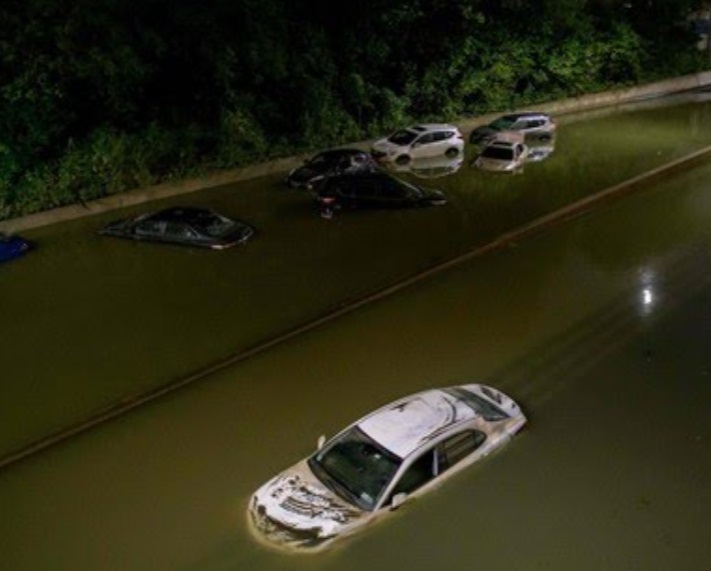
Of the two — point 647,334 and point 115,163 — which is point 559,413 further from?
point 115,163

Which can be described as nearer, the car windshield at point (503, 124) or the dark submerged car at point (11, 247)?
the dark submerged car at point (11, 247)

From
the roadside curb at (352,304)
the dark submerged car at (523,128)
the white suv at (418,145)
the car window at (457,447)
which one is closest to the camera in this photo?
the car window at (457,447)

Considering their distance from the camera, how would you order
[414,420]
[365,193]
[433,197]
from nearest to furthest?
1. [414,420]
2. [365,193]
3. [433,197]

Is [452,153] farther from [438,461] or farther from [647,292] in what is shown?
[438,461]

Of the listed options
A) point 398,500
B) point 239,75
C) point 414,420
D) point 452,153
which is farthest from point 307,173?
point 398,500

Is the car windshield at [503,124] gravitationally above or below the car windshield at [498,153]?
above

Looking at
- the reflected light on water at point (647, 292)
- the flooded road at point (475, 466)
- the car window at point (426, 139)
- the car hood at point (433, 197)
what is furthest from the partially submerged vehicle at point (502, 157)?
the reflected light on water at point (647, 292)

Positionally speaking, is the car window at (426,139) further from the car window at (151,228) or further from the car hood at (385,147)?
the car window at (151,228)
